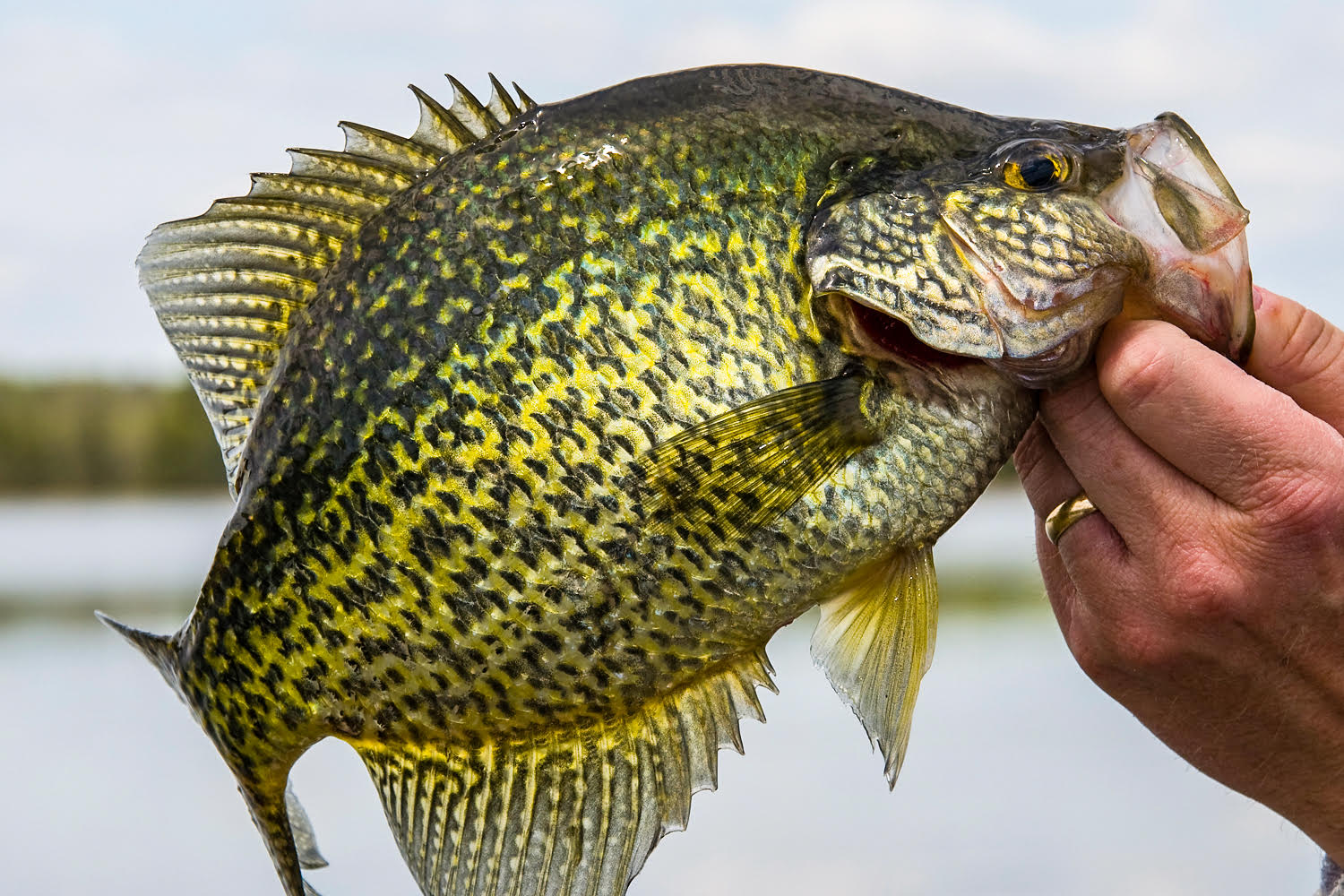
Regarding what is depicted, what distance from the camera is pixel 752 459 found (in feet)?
8.13

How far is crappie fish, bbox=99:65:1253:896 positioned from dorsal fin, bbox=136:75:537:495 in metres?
0.01

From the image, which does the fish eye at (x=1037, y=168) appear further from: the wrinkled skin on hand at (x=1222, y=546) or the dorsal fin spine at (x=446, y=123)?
the dorsal fin spine at (x=446, y=123)

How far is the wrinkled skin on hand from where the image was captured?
255cm

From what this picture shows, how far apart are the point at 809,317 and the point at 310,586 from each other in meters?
1.07

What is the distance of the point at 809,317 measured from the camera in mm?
2580

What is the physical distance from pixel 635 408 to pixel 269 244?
36.9 inches

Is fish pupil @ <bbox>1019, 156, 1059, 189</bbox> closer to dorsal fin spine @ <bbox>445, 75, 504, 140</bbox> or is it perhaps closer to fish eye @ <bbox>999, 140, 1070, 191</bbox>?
fish eye @ <bbox>999, 140, 1070, 191</bbox>

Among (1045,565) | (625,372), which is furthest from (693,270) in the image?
(1045,565)

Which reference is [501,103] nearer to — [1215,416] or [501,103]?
[501,103]

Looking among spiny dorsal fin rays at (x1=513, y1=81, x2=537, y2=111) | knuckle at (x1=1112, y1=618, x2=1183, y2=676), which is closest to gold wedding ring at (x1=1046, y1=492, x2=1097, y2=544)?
knuckle at (x1=1112, y1=618, x2=1183, y2=676)

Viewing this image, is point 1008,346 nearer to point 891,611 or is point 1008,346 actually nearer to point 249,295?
point 891,611

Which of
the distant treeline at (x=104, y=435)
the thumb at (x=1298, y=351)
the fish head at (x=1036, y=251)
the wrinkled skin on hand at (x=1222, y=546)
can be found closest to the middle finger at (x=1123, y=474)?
the wrinkled skin on hand at (x=1222, y=546)

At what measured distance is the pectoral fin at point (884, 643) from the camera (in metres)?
2.71

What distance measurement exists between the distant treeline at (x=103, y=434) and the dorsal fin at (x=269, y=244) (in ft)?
80.2
